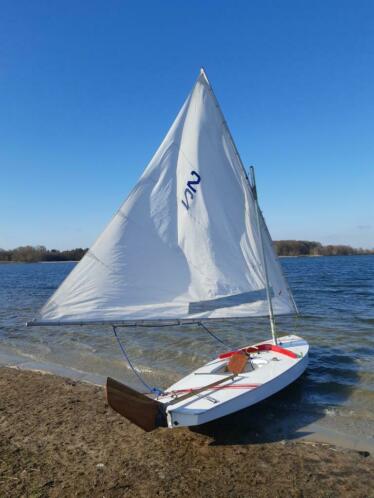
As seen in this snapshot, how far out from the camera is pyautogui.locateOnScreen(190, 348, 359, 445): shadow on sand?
6.81m

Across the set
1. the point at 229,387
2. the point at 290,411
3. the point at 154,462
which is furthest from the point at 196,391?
the point at 290,411

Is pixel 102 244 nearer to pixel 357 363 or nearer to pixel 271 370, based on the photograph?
pixel 271 370

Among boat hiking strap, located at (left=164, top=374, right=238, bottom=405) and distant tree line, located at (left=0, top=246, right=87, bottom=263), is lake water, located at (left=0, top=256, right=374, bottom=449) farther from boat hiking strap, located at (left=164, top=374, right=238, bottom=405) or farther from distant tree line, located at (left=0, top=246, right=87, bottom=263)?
distant tree line, located at (left=0, top=246, right=87, bottom=263)

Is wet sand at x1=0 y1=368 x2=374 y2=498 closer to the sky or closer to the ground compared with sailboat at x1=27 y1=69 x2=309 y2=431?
closer to the ground

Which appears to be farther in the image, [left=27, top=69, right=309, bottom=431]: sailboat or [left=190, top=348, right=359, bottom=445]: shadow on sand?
[left=27, top=69, right=309, bottom=431]: sailboat

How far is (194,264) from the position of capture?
804 cm

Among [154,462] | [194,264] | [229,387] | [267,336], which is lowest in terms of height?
[267,336]

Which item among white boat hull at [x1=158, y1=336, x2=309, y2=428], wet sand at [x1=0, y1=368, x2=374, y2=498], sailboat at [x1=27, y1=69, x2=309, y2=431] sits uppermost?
sailboat at [x1=27, y1=69, x2=309, y2=431]

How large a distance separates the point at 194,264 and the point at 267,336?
8.40 meters

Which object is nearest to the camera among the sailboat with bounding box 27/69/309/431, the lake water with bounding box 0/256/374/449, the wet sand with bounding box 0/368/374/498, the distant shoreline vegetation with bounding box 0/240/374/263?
the wet sand with bounding box 0/368/374/498

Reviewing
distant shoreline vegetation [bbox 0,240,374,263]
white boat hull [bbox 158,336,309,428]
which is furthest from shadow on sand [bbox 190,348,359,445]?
distant shoreline vegetation [bbox 0,240,374,263]

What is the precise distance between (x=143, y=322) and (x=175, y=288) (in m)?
0.96

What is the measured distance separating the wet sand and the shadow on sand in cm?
8

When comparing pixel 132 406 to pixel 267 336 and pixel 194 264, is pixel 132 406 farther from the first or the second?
pixel 267 336
